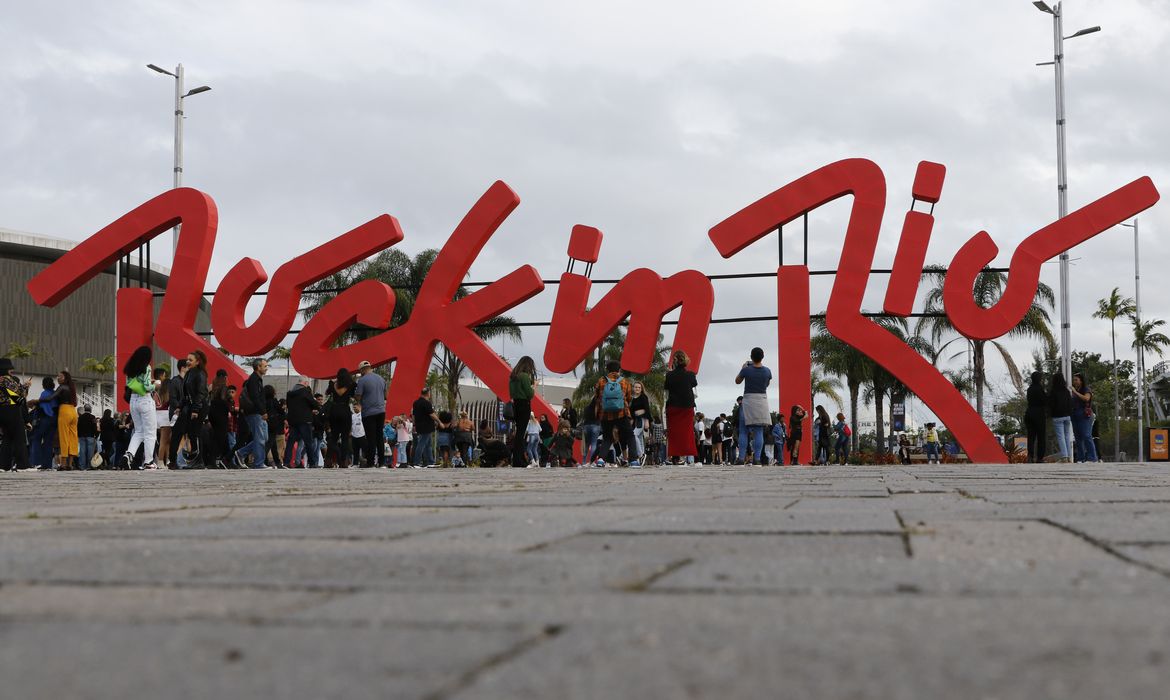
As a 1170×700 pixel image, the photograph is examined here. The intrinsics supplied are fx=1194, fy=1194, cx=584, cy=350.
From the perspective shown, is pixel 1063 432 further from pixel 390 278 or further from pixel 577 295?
pixel 390 278

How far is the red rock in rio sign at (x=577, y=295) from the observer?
18.5 meters

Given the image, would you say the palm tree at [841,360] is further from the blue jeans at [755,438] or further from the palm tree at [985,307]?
the blue jeans at [755,438]

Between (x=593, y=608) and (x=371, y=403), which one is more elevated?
(x=371, y=403)

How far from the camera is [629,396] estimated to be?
15891mm

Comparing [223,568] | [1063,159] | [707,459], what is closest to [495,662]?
[223,568]

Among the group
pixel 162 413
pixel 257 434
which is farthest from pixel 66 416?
pixel 257 434

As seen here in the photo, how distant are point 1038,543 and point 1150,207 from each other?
694 inches

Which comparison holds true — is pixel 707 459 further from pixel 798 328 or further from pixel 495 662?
pixel 495 662

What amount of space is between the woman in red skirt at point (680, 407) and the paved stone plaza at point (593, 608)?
10.9 meters

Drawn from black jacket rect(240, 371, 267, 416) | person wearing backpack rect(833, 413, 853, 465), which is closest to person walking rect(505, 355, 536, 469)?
black jacket rect(240, 371, 267, 416)

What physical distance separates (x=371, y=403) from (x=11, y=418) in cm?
427

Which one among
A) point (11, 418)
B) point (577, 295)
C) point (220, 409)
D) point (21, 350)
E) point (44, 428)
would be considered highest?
point (21, 350)

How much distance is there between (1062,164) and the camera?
24.4m

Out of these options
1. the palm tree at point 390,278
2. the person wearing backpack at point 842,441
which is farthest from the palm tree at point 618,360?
the person wearing backpack at point 842,441
